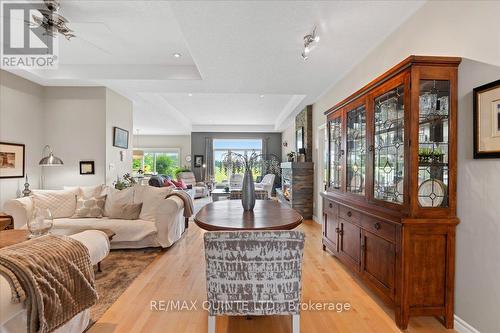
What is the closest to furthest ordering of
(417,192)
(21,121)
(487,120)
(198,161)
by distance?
(487,120) → (417,192) → (21,121) → (198,161)

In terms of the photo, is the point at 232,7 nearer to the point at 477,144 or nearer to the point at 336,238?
the point at 477,144

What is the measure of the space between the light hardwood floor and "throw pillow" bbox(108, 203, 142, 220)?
0.87 metres

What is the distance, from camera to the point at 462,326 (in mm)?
1854

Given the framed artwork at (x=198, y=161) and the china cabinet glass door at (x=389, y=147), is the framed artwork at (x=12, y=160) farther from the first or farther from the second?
the framed artwork at (x=198, y=161)

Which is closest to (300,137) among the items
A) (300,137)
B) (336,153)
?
(300,137)

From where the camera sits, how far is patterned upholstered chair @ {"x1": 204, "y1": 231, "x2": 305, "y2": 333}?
1.49 meters

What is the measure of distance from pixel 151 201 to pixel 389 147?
132 inches

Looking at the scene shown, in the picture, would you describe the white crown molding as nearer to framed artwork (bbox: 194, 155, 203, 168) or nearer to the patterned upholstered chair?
framed artwork (bbox: 194, 155, 203, 168)

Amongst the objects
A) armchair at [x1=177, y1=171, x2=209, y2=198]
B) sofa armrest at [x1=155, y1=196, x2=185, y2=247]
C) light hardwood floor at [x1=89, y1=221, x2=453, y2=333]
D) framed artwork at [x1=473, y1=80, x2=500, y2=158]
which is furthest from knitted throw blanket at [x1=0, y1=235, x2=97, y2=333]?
armchair at [x1=177, y1=171, x2=209, y2=198]

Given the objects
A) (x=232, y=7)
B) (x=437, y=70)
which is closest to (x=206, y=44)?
(x=232, y=7)

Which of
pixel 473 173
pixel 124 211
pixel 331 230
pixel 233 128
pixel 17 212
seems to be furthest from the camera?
pixel 233 128

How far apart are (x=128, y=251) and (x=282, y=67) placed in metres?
3.39

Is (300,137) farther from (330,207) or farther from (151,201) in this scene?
(151,201)

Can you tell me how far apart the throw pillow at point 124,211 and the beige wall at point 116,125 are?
1207mm
